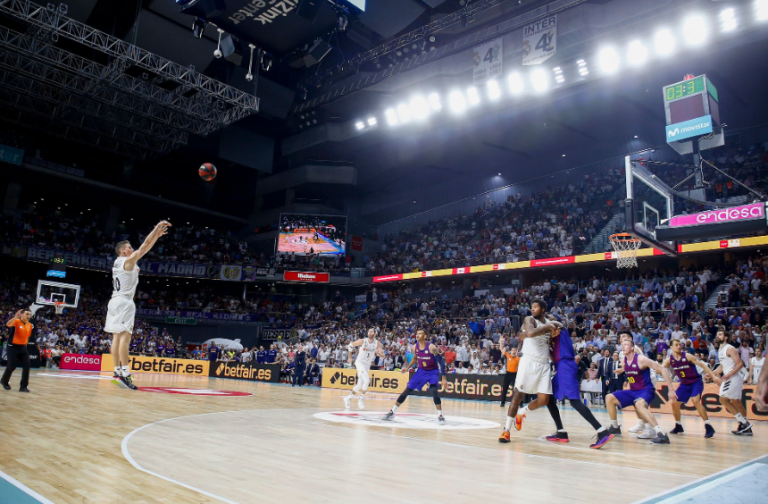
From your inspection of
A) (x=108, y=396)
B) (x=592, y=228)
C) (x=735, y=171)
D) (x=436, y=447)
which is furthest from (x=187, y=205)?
(x=436, y=447)

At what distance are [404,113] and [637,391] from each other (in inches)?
948

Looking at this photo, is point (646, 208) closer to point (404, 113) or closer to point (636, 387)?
point (636, 387)

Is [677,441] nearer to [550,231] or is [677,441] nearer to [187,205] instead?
[550,231]

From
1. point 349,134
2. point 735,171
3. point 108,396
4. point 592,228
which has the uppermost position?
point 349,134

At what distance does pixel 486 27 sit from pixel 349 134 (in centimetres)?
1191

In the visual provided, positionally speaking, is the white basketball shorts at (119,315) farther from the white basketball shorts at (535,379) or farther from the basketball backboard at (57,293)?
the basketball backboard at (57,293)

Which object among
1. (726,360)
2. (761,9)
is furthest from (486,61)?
(726,360)

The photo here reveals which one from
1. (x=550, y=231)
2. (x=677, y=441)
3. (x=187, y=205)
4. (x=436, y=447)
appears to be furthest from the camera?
(x=187, y=205)

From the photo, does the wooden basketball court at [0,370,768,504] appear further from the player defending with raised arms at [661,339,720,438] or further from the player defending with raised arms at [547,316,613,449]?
the player defending with raised arms at [661,339,720,438]

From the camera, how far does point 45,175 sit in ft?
115

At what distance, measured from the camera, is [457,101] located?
2772cm

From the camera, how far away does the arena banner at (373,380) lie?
21222 mm

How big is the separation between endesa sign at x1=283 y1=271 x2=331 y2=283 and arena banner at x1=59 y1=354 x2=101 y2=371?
15.7 m

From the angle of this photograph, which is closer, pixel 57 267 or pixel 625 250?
pixel 625 250
